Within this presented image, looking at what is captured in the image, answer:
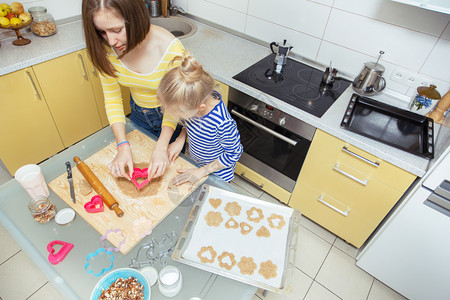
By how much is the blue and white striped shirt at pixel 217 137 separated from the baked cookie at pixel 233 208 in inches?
7.9

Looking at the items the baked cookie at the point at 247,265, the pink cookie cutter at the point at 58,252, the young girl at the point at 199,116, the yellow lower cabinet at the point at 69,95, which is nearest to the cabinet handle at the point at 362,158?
the young girl at the point at 199,116

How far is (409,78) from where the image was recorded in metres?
1.51

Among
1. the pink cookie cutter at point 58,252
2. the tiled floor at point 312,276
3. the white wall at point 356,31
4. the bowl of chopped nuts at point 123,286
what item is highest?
the white wall at point 356,31

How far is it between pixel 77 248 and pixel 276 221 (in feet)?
2.10

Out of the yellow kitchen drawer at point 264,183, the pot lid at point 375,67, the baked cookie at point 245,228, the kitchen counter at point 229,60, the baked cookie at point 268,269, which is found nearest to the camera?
the baked cookie at point 268,269

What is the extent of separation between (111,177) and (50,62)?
1.17 m

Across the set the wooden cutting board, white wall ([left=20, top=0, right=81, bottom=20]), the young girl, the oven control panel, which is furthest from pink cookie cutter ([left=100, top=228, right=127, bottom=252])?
white wall ([left=20, top=0, right=81, bottom=20])

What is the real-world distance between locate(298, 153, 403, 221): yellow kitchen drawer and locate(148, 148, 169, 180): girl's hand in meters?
0.89

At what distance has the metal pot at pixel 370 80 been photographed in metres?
1.48

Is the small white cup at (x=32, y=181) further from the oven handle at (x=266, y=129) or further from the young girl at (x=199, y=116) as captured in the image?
the oven handle at (x=266, y=129)

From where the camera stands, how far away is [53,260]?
2.52 feet

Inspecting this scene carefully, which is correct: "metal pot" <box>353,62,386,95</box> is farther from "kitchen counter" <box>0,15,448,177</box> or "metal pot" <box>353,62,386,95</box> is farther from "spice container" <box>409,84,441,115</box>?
"spice container" <box>409,84,441,115</box>

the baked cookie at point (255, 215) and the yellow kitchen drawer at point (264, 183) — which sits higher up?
the baked cookie at point (255, 215)

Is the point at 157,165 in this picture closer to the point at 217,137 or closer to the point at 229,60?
the point at 217,137
